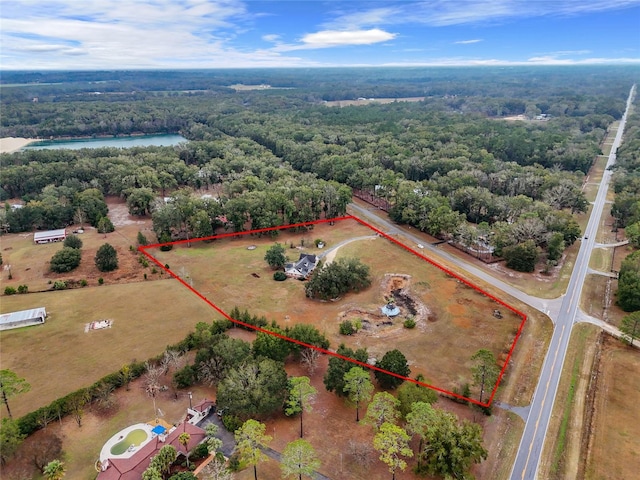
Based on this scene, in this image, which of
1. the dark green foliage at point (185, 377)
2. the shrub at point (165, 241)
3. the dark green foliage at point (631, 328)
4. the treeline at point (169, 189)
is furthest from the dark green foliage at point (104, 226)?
the dark green foliage at point (631, 328)

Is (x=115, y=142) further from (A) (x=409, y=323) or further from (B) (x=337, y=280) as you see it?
(A) (x=409, y=323)

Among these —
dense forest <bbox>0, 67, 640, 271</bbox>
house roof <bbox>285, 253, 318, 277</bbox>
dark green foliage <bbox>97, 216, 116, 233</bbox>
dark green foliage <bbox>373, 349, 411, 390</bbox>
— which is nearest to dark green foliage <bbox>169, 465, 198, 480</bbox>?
dark green foliage <bbox>373, 349, 411, 390</bbox>

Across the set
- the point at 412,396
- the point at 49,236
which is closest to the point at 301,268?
the point at 412,396

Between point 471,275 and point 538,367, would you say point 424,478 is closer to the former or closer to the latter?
point 538,367

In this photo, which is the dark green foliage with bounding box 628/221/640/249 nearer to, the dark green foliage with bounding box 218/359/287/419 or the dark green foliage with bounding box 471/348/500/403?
the dark green foliage with bounding box 471/348/500/403

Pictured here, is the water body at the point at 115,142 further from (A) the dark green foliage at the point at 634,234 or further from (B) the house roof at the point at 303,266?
(A) the dark green foliage at the point at 634,234

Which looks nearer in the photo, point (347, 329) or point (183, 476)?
point (183, 476)
